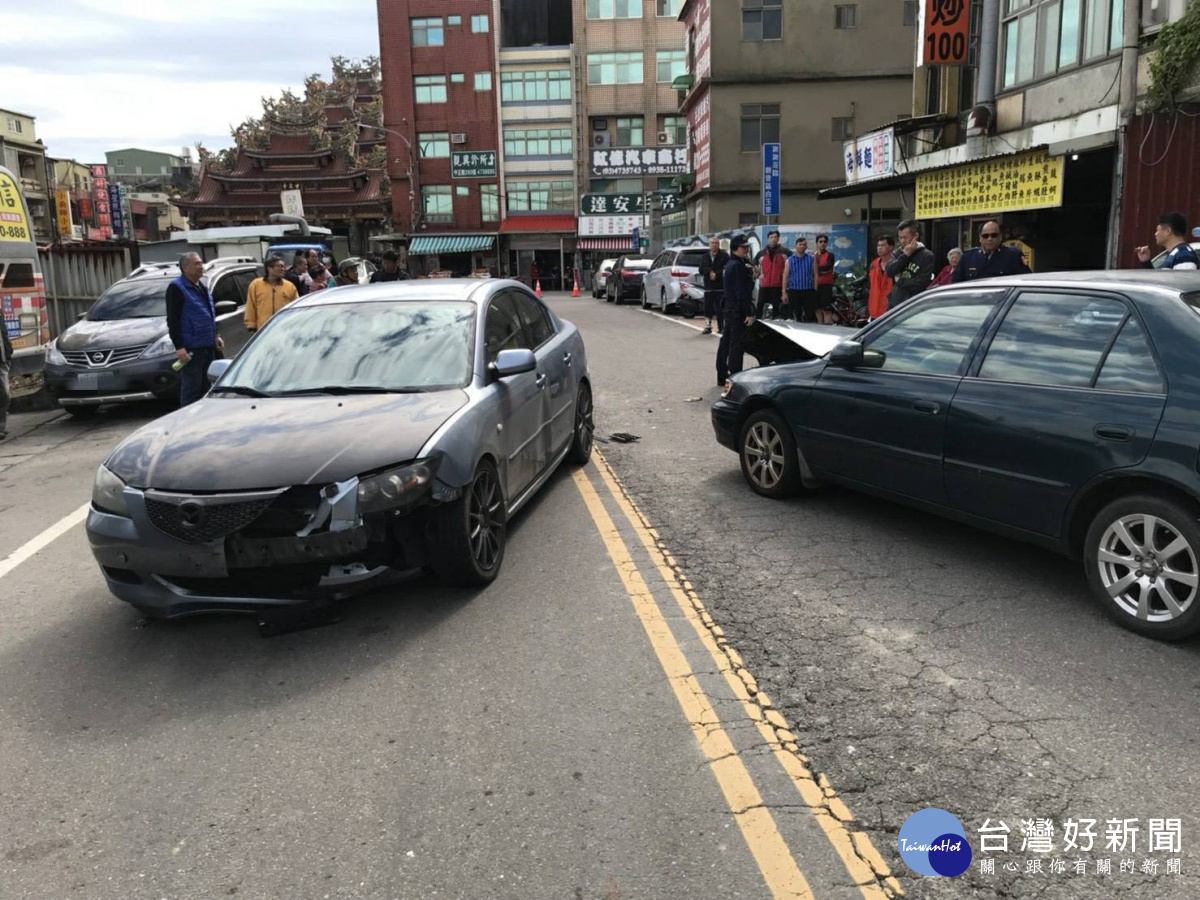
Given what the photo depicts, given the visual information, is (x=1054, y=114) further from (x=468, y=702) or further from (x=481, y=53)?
(x=481, y=53)

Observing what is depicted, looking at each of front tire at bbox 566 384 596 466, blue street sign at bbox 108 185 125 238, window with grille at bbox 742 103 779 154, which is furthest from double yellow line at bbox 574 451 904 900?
blue street sign at bbox 108 185 125 238

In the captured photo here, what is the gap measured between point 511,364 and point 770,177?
84.3 feet

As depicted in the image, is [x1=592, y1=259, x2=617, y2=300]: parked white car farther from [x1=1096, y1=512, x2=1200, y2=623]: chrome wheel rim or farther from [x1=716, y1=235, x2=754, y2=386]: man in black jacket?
[x1=1096, y1=512, x2=1200, y2=623]: chrome wheel rim

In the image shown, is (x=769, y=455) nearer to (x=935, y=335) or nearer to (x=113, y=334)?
(x=935, y=335)

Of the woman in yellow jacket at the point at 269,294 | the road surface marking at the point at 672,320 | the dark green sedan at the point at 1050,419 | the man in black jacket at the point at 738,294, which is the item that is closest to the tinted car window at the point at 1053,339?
the dark green sedan at the point at 1050,419

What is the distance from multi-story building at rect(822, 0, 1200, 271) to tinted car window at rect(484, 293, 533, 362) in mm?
9527

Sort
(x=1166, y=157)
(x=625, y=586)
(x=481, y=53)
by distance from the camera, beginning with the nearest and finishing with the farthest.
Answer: (x=625, y=586) → (x=1166, y=157) → (x=481, y=53)

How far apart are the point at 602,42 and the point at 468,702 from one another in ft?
206

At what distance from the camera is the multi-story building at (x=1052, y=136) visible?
12227 millimetres

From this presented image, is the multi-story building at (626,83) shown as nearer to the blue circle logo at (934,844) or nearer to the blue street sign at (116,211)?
the blue street sign at (116,211)

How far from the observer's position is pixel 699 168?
1567 inches

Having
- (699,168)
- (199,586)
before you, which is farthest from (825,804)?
(699,168)

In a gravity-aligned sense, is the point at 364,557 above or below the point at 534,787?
above

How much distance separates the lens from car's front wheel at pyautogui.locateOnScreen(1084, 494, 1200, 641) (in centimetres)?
391
